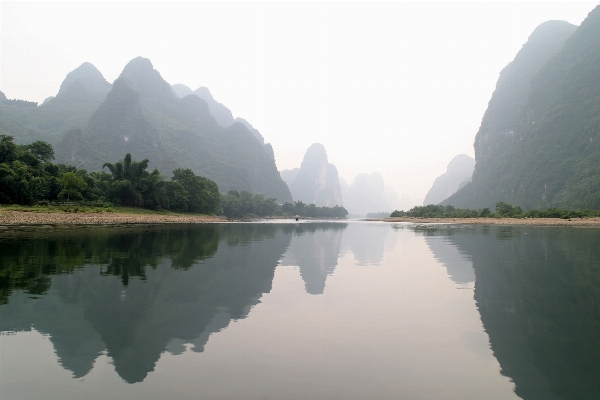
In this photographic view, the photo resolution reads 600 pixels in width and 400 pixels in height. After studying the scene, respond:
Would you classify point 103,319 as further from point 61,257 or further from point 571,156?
point 571,156

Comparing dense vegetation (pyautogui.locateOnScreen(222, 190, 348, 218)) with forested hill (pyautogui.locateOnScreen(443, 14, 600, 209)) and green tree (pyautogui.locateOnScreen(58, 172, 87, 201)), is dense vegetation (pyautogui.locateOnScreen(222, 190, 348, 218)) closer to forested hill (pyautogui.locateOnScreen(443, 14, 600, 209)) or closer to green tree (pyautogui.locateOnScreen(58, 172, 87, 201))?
green tree (pyautogui.locateOnScreen(58, 172, 87, 201))

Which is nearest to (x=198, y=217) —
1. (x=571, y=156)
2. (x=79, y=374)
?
(x=79, y=374)

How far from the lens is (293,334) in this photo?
7.08m

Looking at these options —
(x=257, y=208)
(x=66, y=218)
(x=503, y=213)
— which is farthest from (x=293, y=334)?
(x=257, y=208)

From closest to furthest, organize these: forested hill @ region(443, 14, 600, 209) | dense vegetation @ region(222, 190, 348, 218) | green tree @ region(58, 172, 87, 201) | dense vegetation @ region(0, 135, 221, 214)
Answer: dense vegetation @ region(0, 135, 221, 214)
green tree @ region(58, 172, 87, 201)
dense vegetation @ region(222, 190, 348, 218)
forested hill @ region(443, 14, 600, 209)

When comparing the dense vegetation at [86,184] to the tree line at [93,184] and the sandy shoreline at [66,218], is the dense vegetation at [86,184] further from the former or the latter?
the sandy shoreline at [66,218]

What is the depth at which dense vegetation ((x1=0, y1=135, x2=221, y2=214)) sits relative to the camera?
145 ft

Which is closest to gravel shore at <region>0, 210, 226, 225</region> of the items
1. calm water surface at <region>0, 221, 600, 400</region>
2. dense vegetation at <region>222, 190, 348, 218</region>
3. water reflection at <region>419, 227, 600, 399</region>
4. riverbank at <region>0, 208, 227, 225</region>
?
riverbank at <region>0, 208, 227, 225</region>

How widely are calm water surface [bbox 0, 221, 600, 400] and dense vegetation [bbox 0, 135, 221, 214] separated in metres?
39.3

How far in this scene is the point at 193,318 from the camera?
7.89 m

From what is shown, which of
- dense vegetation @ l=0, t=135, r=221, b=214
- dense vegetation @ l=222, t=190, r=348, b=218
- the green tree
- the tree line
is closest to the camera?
dense vegetation @ l=0, t=135, r=221, b=214

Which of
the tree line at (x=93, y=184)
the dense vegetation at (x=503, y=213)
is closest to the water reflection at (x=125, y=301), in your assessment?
the tree line at (x=93, y=184)

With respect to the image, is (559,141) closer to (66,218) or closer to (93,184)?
(93,184)

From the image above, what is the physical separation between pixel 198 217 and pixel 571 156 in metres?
141
